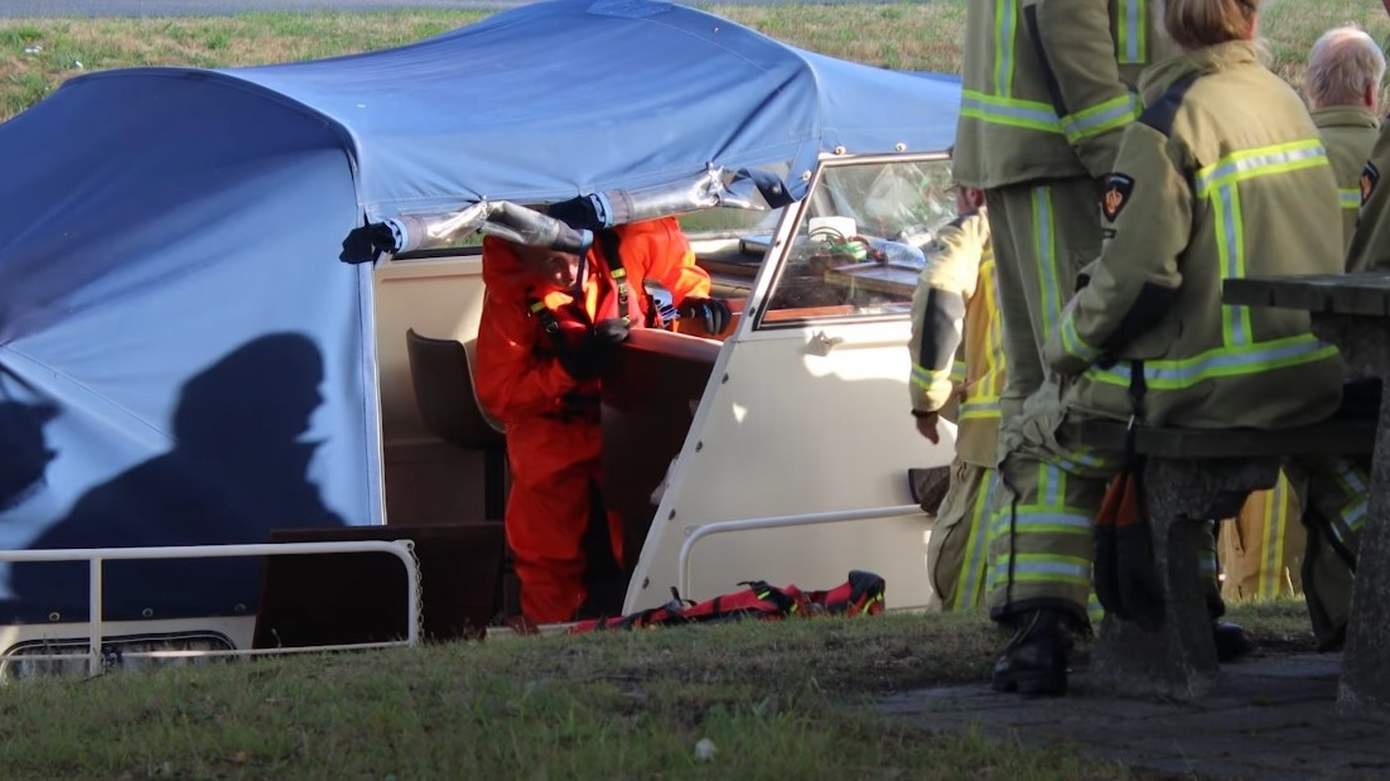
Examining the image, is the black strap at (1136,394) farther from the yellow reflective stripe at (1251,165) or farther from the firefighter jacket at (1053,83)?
the firefighter jacket at (1053,83)

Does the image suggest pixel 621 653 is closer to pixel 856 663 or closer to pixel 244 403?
pixel 856 663

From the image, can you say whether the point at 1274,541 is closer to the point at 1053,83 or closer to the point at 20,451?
the point at 1053,83

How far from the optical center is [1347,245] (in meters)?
4.99

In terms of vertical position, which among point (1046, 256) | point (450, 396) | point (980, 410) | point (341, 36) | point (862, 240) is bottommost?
point (341, 36)

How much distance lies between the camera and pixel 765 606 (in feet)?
20.4

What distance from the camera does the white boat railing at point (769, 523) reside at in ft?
21.2

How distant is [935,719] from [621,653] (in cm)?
107

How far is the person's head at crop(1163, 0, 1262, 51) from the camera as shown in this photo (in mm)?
3979

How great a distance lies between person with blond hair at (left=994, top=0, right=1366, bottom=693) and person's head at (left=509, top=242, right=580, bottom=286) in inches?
152

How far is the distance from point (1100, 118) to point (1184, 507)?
85 cm

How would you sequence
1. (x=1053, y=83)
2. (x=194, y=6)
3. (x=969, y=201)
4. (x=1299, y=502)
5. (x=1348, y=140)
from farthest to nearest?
(x=194, y=6) → (x=969, y=201) → (x=1348, y=140) → (x=1299, y=502) → (x=1053, y=83)

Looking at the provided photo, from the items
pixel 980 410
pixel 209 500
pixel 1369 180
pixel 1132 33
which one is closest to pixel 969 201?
pixel 980 410

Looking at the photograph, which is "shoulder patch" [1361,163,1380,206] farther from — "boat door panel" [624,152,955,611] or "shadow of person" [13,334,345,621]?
"shadow of person" [13,334,345,621]

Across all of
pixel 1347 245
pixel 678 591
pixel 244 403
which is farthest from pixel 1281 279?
pixel 244 403
